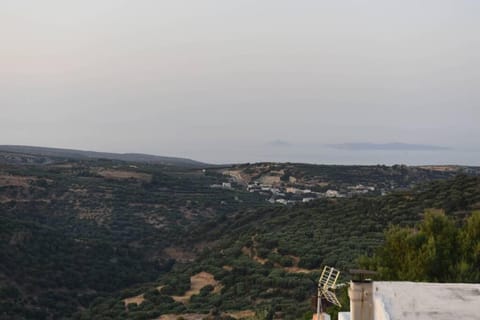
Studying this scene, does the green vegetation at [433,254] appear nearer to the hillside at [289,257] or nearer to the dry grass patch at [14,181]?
the hillside at [289,257]

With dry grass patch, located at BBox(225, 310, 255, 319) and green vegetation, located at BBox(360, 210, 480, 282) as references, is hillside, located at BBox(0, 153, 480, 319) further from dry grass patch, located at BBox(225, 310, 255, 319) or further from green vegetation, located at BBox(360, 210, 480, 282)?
green vegetation, located at BBox(360, 210, 480, 282)

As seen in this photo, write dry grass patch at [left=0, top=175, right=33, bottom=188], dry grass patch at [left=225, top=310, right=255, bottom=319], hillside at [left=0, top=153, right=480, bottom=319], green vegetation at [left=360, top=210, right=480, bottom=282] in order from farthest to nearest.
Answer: dry grass patch at [left=0, top=175, right=33, bottom=188], hillside at [left=0, top=153, right=480, bottom=319], dry grass patch at [left=225, top=310, right=255, bottom=319], green vegetation at [left=360, top=210, right=480, bottom=282]

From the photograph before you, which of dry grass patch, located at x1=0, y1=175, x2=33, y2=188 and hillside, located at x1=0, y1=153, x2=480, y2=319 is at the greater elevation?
dry grass patch, located at x1=0, y1=175, x2=33, y2=188

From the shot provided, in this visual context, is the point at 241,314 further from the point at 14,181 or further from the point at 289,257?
the point at 14,181

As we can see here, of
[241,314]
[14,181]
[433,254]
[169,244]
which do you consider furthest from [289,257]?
[14,181]

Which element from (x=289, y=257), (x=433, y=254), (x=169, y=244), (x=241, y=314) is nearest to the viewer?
(x=433, y=254)

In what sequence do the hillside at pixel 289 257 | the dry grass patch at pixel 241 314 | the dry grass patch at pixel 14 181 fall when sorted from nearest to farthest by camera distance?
the dry grass patch at pixel 241 314 → the hillside at pixel 289 257 → the dry grass patch at pixel 14 181

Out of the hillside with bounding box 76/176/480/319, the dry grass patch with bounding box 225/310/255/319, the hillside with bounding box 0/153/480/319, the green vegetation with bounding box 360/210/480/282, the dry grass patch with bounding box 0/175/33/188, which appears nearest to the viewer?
the green vegetation with bounding box 360/210/480/282

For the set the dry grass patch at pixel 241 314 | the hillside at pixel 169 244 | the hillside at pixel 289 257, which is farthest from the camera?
the hillside at pixel 169 244

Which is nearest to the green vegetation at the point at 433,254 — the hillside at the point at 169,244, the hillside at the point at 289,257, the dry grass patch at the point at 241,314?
the hillside at the point at 289,257

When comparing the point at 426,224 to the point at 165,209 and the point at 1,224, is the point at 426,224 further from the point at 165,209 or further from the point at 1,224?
the point at 165,209

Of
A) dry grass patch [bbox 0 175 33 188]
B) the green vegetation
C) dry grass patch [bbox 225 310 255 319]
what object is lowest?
dry grass patch [bbox 225 310 255 319]

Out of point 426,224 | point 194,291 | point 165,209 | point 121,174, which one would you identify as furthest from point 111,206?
point 426,224

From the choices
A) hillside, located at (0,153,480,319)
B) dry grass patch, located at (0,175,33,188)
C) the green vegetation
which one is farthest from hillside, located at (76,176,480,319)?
dry grass patch, located at (0,175,33,188)
